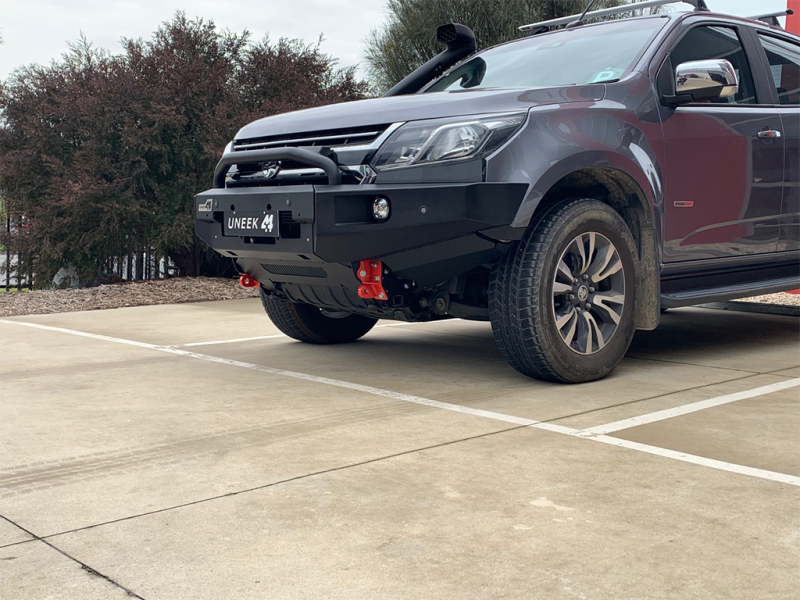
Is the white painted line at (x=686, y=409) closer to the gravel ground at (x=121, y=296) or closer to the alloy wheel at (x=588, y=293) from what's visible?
the alloy wheel at (x=588, y=293)

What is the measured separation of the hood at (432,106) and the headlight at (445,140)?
7 centimetres

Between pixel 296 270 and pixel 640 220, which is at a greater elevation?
pixel 640 220

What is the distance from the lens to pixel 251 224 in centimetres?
451

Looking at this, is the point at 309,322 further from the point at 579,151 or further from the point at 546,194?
the point at 579,151

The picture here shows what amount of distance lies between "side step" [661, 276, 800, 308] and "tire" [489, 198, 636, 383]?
1.13 ft

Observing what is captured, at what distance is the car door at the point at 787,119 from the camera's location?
5.57m

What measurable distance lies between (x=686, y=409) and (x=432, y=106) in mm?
1774

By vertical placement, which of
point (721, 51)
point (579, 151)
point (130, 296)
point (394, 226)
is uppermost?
point (721, 51)

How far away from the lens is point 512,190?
4078 millimetres

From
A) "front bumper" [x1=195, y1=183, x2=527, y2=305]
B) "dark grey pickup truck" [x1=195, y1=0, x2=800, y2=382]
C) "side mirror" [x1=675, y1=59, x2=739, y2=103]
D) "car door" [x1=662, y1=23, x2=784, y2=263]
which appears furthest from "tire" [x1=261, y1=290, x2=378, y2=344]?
"side mirror" [x1=675, y1=59, x2=739, y2=103]

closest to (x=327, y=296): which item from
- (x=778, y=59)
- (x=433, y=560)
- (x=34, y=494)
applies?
(x=34, y=494)

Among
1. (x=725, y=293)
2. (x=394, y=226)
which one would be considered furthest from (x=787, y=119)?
(x=394, y=226)

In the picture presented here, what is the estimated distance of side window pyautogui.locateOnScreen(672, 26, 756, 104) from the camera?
5207mm

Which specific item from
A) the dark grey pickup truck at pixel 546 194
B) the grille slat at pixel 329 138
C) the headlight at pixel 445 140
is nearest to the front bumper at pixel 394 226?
the dark grey pickup truck at pixel 546 194
